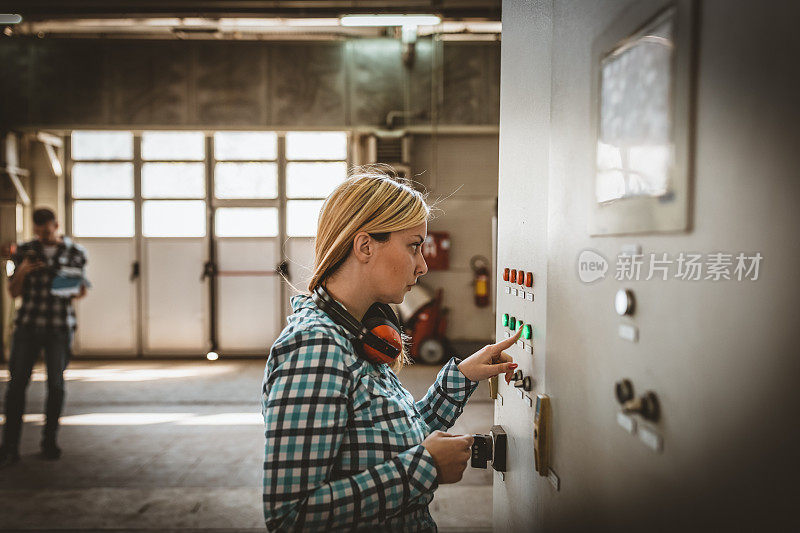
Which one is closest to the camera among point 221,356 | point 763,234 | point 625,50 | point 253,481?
point 763,234

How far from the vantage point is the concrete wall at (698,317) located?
1.75 feet

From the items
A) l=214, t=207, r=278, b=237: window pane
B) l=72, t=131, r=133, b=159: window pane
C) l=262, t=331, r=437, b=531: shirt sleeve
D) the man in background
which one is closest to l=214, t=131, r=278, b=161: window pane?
l=214, t=207, r=278, b=237: window pane

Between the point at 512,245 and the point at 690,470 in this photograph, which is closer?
the point at 690,470

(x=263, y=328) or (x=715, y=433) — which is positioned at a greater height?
(x=715, y=433)

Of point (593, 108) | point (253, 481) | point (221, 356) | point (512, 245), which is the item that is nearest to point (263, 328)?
point (221, 356)

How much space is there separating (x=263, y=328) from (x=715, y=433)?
21.9 feet

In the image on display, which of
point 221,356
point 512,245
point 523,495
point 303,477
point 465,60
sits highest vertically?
point 465,60

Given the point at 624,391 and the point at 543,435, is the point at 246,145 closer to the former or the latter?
the point at 543,435

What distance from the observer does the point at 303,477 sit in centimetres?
87

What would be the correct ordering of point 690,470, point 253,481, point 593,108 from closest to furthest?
point 690,470 < point 593,108 < point 253,481

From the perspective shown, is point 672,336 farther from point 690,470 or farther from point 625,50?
point 625,50

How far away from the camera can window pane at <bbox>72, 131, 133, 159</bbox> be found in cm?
680

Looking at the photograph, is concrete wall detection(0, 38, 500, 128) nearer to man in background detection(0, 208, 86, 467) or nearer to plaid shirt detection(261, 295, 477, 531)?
man in background detection(0, 208, 86, 467)
